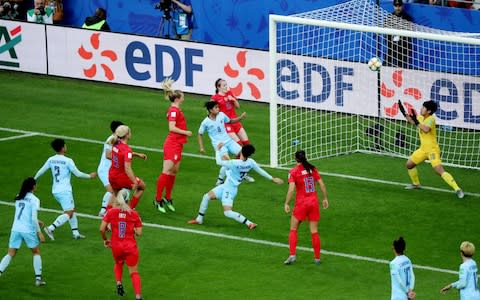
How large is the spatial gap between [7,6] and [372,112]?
48.1 feet

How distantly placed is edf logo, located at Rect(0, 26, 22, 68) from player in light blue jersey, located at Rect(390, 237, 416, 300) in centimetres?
2017

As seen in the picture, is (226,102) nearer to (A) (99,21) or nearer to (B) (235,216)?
(B) (235,216)

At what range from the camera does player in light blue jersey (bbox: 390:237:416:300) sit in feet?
57.4

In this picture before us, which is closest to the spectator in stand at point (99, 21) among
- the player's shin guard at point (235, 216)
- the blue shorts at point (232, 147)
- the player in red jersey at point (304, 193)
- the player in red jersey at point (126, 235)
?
the blue shorts at point (232, 147)

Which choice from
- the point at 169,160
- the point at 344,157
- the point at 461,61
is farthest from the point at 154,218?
the point at 461,61

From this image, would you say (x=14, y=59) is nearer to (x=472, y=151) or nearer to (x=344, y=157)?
(x=344, y=157)

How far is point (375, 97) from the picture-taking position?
94.7 feet

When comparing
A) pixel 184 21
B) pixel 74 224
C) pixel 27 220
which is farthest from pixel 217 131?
pixel 184 21

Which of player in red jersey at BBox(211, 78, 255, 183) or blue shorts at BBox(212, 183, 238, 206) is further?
player in red jersey at BBox(211, 78, 255, 183)

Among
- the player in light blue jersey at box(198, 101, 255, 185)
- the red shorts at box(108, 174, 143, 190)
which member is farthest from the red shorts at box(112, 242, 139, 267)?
the player in light blue jersey at box(198, 101, 255, 185)

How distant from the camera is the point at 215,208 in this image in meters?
24.5

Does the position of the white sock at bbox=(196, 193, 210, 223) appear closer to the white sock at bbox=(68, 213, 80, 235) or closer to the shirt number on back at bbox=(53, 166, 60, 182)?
the white sock at bbox=(68, 213, 80, 235)

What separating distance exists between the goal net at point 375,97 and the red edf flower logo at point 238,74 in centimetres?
122

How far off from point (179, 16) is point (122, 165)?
50.0 feet
